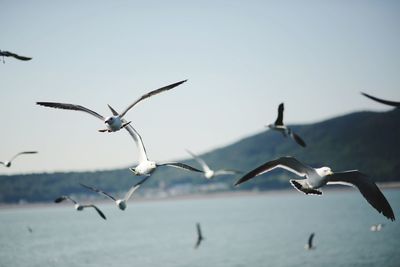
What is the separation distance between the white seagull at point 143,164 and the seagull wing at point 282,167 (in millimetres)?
3777

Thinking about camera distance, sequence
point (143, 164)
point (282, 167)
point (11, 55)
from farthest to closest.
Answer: point (143, 164)
point (11, 55)
point (282, 167)

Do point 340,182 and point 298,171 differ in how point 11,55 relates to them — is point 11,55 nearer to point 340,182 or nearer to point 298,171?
point 298,171

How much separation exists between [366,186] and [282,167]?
10.5 ft

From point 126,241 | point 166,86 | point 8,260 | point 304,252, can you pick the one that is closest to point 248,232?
point 126,241

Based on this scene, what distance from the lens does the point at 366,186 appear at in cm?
1480

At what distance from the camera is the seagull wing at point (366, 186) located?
14.4m

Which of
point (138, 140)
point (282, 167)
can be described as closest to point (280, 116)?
point (138, 140)

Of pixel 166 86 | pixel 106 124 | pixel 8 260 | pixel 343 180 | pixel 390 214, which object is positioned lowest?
pixel 8 260

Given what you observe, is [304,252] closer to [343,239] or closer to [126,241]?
[343,239]

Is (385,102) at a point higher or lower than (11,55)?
lower

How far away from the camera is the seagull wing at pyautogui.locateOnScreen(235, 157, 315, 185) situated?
40.9ft

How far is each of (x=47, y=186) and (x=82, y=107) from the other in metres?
124

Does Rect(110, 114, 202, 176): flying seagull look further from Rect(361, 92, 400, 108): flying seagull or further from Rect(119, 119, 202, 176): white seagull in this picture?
Rect(361, 92, 400, 108): flying seagull

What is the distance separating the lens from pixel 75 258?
62438 millimetres
